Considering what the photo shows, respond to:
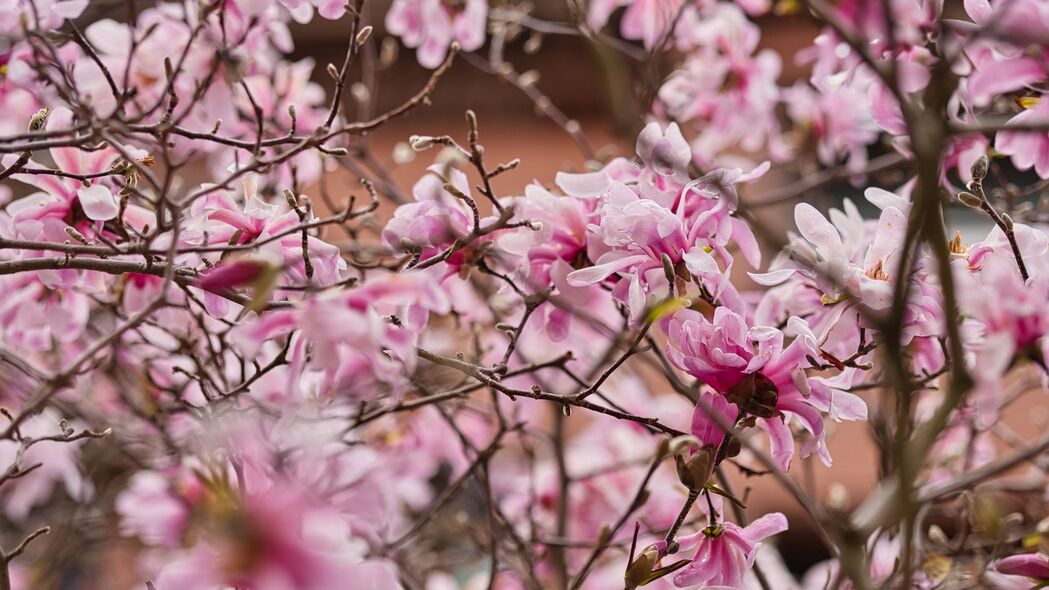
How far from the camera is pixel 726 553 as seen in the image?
1.97 ft

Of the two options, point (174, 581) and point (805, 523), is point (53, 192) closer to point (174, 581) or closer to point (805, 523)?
point (174, 581)

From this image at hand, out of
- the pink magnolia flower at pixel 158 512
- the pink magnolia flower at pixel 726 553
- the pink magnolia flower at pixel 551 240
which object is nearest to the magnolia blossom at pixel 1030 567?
the pink magnolia flower at pixel 726 553

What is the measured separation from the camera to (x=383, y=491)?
1.07 m

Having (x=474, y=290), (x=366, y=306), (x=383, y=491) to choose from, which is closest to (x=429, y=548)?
(x=383, y=491)

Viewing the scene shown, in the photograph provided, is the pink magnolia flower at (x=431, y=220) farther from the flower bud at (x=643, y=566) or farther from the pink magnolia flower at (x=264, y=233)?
the flower bud at (x=643, y=566)

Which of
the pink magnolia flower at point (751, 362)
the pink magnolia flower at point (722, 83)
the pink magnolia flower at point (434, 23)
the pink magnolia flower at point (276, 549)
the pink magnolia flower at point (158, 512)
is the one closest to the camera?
the pink magnolia flower at point (276, 549)

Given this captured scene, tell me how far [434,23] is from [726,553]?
2.27ft

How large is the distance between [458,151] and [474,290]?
494mm

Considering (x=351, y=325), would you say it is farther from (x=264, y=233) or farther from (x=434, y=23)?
(x=434, y=23)

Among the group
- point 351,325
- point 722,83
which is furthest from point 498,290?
point 722,83

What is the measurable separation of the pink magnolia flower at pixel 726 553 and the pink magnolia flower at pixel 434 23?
0.65m

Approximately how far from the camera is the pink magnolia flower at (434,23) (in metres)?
1.04

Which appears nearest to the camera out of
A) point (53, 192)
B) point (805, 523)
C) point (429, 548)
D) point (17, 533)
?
point (53, 192)

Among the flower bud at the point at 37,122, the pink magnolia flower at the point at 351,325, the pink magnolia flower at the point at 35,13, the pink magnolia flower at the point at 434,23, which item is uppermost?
the pink magnolia flower at the point at 434,23
